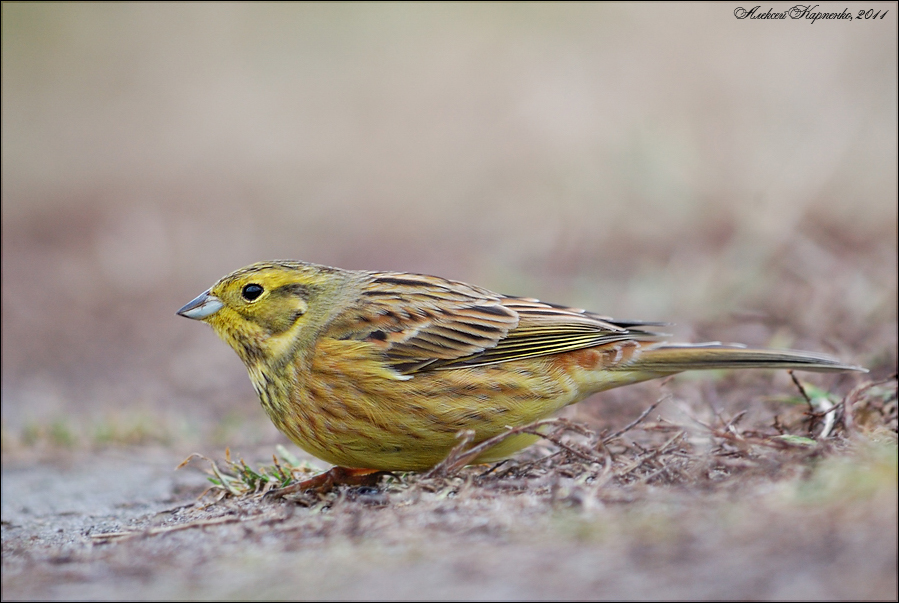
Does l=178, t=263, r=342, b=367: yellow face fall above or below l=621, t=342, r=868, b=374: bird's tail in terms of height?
above

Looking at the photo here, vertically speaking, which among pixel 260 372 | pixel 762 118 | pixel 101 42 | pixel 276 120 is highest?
pixel 101 42

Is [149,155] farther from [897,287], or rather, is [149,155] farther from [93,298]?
[897,287]

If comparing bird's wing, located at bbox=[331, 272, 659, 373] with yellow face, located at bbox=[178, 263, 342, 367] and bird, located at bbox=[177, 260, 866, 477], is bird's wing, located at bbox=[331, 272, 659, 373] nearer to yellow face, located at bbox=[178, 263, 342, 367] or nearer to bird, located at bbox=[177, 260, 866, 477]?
bird, located at bbox=[177, 260, 866, 477]

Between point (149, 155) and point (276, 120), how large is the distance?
7.35 ft

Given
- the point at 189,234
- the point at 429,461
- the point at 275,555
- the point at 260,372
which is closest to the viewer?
the point at 275,555

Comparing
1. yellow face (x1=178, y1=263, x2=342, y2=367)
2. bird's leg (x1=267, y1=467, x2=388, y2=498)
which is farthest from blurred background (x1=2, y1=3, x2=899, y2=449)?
bird's leg (x1=267, y1=467, x2=388, y2=498)

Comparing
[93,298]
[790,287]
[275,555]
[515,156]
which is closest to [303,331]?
[275,555]

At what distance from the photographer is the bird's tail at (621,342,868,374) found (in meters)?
4.34

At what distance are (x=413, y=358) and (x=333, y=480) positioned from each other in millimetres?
644

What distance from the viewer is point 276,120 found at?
55.5 ft

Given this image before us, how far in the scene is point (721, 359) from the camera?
15.0 ft

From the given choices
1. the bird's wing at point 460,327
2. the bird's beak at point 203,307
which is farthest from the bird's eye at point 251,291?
the bird's wing at point 460,327

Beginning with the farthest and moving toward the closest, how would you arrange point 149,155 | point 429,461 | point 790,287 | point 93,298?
1. point 149,155
2. point 93,298
3. point 790,287
4. point 429,461

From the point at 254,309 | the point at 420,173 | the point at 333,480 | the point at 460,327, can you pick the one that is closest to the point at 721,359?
the point at 460,327
